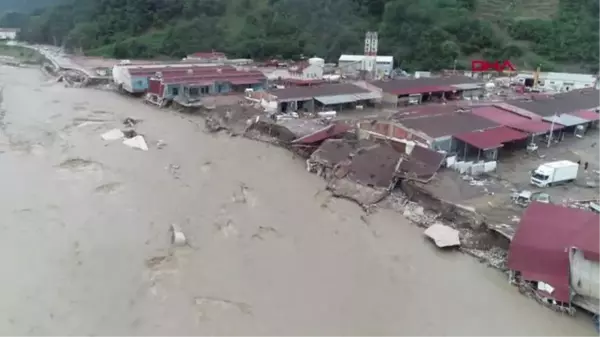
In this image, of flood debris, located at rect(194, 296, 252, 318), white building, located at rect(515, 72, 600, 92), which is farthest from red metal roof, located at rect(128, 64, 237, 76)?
flood debris, located at rect(194, 296, 252, 318)

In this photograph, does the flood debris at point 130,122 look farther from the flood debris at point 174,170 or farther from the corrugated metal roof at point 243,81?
the corrugated metal roof at point 243,81

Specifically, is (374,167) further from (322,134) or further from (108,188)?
(108,188)

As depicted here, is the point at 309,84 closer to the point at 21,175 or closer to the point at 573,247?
the point at 21,175

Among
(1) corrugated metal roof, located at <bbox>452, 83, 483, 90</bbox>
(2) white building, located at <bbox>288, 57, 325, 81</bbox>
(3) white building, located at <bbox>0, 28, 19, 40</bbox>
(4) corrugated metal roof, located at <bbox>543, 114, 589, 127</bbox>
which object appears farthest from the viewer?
(3) white building, located at <bbox>0, 28, 19, 40</bbox>

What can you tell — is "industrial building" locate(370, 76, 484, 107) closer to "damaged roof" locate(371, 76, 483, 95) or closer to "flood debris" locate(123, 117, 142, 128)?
"damaged roof" locate(371, 76, 483, 95)

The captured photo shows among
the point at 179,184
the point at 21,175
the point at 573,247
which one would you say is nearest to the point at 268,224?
the point at 179,184

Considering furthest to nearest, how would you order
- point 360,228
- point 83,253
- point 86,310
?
point 360,228
point 83,253
point 86,310

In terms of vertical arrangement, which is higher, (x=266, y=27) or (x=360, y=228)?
(x=266, y=27)

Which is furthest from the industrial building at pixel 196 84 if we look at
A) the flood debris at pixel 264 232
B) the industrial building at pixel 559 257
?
the industrial building at pixel 559 257

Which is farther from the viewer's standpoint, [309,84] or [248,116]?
[309,84]
